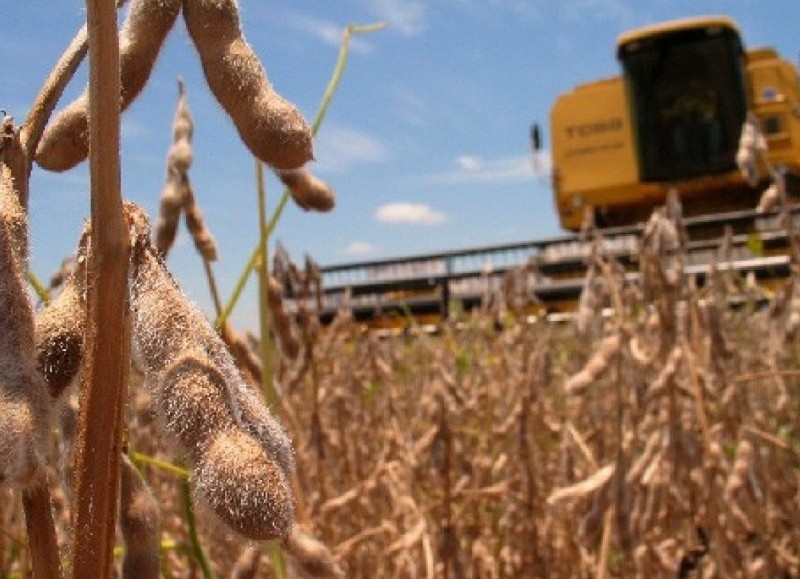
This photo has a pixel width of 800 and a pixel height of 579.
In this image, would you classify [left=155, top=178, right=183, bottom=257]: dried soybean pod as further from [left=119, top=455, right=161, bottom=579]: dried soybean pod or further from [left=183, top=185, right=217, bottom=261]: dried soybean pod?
[left=119, top=455, right=161, bottom=579]: dried soybean pod

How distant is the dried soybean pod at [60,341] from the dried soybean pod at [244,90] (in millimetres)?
135

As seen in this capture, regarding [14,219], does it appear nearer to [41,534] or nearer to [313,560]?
[41,534]

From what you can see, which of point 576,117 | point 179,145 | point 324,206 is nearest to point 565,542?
point 179,145

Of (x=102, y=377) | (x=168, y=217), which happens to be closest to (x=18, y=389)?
(x=102, y=377)

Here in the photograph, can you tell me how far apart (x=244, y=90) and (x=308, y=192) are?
0.41 metres

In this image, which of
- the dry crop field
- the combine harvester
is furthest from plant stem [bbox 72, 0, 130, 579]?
the combine harvester

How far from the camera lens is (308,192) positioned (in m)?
1.06

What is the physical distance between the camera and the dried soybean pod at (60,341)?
629 mm

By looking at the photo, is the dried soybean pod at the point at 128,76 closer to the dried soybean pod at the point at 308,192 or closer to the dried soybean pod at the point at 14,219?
the dried soybean pod at the point at 14,219

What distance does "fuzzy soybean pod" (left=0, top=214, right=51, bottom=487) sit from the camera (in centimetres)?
52

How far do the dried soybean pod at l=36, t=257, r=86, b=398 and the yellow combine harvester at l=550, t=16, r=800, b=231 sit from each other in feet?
55.9

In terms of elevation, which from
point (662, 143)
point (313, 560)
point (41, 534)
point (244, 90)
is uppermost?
point (662, 143)

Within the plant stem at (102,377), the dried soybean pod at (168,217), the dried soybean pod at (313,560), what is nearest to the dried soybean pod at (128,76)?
the plant stem at (102,377)

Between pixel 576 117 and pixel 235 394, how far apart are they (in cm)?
2029
